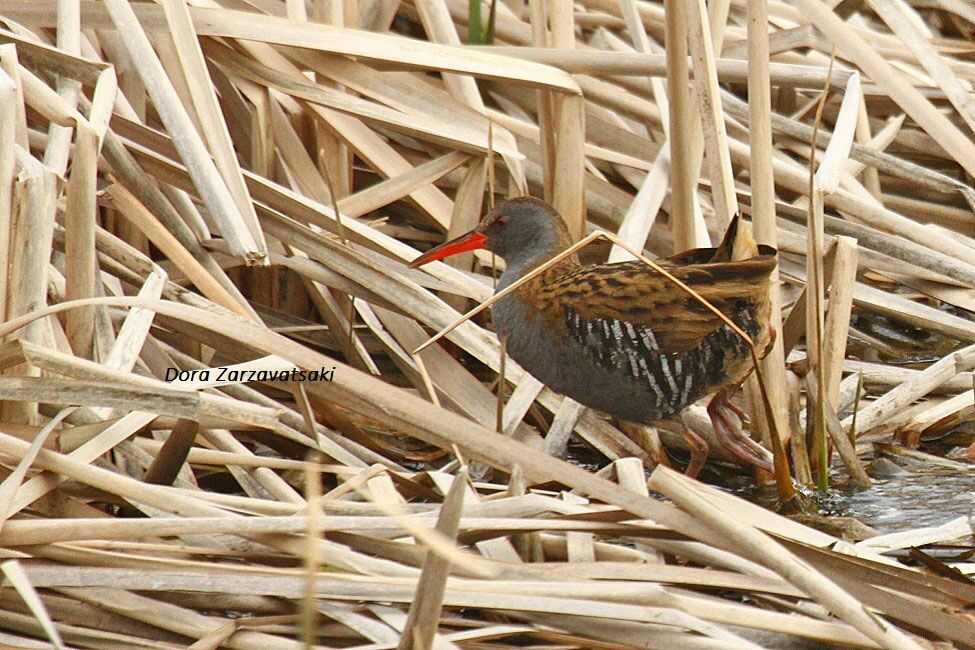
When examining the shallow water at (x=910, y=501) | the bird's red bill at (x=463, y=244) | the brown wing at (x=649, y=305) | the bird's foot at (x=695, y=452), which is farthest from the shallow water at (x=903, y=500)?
the bird's red bill at (x=463, y=244)

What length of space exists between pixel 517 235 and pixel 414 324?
318 millimetres

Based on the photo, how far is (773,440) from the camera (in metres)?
2.84

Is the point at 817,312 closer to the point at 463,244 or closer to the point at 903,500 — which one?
the point at 903,500

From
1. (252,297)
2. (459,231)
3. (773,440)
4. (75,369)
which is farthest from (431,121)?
(75,369)

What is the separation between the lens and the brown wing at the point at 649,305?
2777 mm

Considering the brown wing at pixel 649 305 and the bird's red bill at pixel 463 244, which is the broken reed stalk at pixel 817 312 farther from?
the bird's red bill at pixel 463 244

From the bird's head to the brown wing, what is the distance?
28cm

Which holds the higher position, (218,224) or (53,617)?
(218,224)

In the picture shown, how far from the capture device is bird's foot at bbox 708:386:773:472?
116 inches

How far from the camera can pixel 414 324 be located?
327cm

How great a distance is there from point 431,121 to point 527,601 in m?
1.80

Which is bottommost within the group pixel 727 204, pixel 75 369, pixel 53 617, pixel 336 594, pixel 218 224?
pixel 53 617

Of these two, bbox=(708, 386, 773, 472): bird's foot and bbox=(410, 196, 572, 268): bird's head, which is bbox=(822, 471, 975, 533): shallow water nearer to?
bbox=(708, 386, 773, 472): bird's foot

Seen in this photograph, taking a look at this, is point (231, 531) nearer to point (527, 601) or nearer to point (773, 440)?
point (527, 601)
